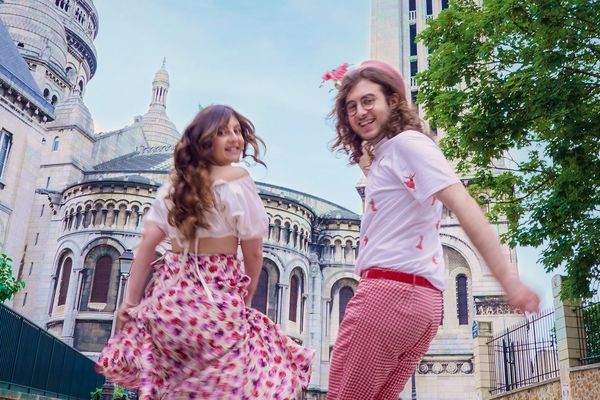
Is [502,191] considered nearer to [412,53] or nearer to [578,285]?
[578,285]

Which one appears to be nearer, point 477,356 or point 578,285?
point 578,285

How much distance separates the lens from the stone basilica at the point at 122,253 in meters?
30.8

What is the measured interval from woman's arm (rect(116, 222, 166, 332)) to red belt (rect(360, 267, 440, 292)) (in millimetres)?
1189

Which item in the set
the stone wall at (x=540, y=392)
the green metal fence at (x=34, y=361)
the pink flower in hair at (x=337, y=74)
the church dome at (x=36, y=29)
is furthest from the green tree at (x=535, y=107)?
the church dome at (x=36, y=29)

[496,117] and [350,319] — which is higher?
[496,117]

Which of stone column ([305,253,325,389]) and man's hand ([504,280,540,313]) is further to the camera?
stone column ([305,253,325,389])

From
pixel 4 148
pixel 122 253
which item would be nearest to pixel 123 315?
pixel 4 148

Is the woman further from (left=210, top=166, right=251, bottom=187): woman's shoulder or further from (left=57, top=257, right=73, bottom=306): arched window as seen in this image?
(left=57, top=257, right=73, bottom=306): arched window

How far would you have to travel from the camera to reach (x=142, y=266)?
310 centimetres

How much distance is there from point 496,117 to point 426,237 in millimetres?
9048

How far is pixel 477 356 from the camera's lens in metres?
17.1

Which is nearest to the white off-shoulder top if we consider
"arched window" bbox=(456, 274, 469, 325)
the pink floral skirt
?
the pink floral skirt

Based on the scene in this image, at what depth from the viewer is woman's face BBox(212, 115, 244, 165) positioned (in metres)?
3.16

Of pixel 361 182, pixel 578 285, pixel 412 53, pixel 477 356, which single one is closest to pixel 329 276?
pixel 361 182
